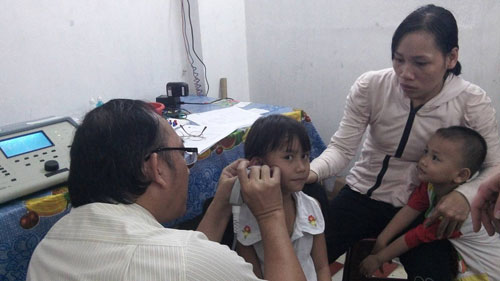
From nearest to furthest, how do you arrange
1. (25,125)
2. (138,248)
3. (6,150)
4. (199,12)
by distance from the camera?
(138,248), (6,150), (25,125), (199,12)

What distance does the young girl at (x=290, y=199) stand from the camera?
1106mm

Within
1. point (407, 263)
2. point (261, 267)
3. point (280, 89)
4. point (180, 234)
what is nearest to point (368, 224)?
point (407, 263)

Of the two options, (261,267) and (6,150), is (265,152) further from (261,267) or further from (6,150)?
(6,150)

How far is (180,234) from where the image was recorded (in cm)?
64

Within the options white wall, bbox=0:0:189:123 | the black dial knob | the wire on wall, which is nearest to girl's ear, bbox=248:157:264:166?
the black dial knob

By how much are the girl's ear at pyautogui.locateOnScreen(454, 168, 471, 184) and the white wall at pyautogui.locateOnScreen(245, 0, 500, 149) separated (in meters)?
0.90

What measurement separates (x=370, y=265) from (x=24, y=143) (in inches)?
49.5

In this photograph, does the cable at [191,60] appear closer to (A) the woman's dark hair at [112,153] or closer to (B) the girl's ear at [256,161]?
(B) the girl's ear at [256,161]

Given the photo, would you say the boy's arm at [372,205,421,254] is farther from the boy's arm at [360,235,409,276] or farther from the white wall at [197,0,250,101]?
the white wall at [197,0,250,101]

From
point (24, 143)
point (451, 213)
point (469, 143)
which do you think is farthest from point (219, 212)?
point (469, 143)

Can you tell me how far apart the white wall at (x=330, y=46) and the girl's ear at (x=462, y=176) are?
903 millimetres

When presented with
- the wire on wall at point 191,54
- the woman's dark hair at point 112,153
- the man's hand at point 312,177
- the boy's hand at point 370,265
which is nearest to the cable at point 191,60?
the wire on wall at point 191,54

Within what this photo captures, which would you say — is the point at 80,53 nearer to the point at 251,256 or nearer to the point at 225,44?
the point at 225,44

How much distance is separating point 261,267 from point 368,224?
578mm
